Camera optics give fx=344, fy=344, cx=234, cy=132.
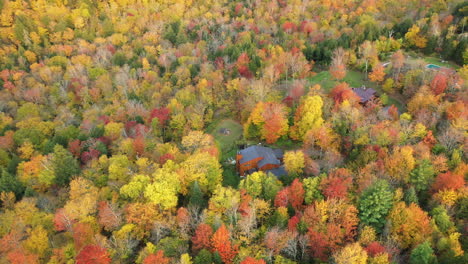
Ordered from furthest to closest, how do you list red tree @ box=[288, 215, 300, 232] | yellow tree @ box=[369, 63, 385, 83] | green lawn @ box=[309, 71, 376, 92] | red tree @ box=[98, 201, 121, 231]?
green lawn @ box=[309, 71, 376, 92] < yellow tree @ box=[369, 63, 385, 83] < red tree @ box=[98, 201, 121, 231] < red tree @ box=[288, 215, 300, 232]

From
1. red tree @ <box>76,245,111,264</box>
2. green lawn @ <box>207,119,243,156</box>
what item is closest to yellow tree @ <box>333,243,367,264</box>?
red tree @ <box>76,245,111,264</box>

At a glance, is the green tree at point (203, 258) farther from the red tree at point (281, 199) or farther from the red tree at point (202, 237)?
the red tree at point (281, 199)

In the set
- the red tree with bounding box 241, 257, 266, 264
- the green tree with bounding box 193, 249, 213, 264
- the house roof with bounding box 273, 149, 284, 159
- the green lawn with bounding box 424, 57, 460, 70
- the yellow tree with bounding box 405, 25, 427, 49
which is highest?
the yellow tree with bounding box 405, 25, 427, 49

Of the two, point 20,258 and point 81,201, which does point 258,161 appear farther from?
point 20,258

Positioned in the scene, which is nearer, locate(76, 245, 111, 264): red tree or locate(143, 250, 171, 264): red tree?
locate(143, 250, 171, 264): red tree

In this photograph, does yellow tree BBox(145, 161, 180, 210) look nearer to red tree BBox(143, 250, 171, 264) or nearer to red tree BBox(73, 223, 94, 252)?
red tree BBox(73, 223, 94, 252)

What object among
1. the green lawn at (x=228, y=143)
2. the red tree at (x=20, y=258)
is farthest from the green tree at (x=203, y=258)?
the red tree at (x=20, y=258)

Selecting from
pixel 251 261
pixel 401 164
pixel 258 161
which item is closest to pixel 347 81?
pixel 258 161

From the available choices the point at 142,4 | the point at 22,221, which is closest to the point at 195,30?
the point at 142,4
